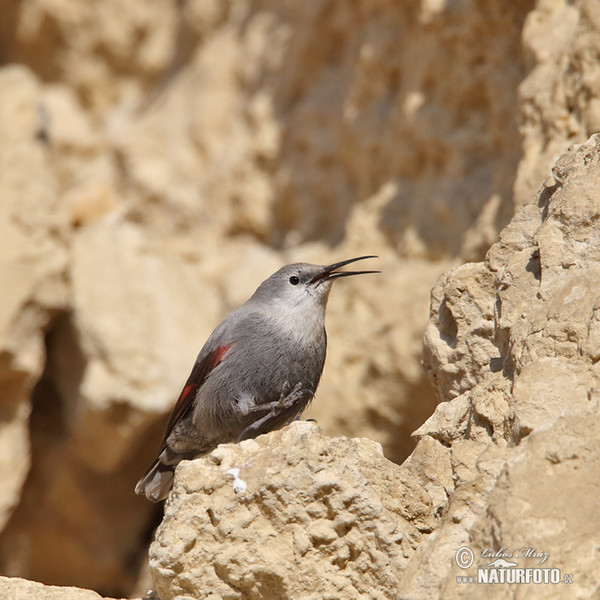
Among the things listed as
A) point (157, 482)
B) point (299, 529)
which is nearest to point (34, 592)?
point (299, 529)

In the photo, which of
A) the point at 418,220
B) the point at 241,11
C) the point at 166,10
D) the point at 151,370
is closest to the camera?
Answer: the point at 418,220

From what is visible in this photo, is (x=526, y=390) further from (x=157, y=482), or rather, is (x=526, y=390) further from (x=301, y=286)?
(x=157, y=482)

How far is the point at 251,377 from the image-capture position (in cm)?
386

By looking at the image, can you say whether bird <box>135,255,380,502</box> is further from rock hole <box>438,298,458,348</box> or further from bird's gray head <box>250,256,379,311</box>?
rock hole <box>438,298,458,348</box>

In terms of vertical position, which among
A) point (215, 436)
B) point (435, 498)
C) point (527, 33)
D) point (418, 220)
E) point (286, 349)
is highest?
point (527, 33)

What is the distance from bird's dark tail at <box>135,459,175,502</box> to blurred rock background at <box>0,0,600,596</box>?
5.20ft

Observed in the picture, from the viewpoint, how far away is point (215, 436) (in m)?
4.01

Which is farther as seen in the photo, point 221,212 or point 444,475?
point 221,212

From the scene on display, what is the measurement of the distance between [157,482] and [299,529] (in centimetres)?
174

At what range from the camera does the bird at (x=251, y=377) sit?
3.88 m

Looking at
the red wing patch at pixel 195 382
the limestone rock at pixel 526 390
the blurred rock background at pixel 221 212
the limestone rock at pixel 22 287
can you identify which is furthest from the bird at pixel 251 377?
the limestone rock at pixel 22 287

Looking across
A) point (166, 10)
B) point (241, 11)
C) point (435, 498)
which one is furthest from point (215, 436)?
point (166, 10)

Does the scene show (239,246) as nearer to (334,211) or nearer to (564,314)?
(334,211)

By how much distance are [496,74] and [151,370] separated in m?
3.09
